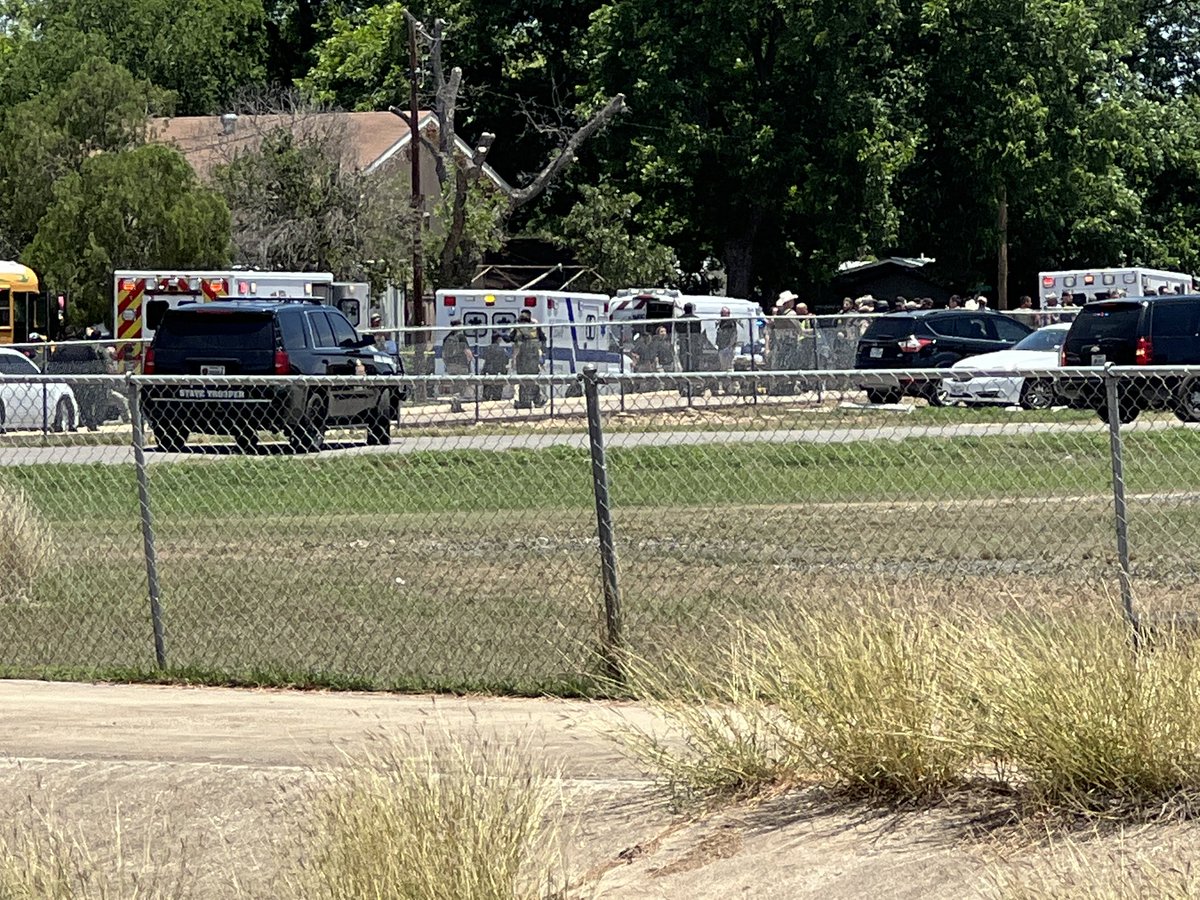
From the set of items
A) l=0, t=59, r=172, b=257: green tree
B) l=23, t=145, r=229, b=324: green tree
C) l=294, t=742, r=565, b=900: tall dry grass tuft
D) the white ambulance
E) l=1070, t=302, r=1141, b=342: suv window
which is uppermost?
l=0, t=59, r=172, b=257: green tree

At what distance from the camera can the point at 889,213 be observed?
5194 centimetres

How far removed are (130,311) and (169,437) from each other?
24.9 meters

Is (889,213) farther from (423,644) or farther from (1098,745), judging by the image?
(1098,745)

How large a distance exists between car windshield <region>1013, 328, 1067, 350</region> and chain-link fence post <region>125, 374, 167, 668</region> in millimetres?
22018

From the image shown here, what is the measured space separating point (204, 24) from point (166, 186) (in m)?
34.4

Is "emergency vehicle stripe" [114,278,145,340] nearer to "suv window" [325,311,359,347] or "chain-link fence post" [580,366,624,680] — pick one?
"suv window" [325,311,359,347]

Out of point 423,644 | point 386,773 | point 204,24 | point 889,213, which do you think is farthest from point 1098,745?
point 204,24

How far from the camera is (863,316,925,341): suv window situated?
102ft

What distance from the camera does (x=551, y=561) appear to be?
11539 mm

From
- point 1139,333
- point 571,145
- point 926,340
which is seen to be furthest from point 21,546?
point 571,145

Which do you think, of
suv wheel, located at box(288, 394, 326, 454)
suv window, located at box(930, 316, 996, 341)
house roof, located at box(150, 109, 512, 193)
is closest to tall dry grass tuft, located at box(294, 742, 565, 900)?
suv wheel, located at box(288, 394, 326, 454)

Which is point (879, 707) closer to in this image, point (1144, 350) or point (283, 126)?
point (1144, 350)

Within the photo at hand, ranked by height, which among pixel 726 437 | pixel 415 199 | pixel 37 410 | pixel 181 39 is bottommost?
pixel 37 410

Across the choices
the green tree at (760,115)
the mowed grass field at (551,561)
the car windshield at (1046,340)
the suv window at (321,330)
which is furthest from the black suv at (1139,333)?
the green tree at (760,115)
